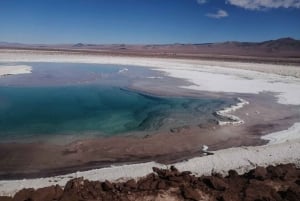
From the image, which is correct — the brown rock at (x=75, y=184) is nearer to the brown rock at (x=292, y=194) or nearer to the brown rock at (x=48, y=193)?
the brown rock at (x=48, y=193)

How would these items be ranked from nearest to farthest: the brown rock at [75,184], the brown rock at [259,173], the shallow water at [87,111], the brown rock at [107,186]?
the brown rock at [75,184]
the brown rock at [107,186]
the brown rock at [259,173]
the shallow water at [87,111]

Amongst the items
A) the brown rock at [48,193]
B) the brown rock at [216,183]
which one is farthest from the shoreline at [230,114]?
the brown rock at [48,193]

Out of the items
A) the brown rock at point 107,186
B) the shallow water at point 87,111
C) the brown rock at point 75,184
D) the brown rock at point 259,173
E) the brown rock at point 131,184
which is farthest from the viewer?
the shallow water at point 87,111

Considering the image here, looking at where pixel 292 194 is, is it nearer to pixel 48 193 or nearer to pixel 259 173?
pixel 259 173

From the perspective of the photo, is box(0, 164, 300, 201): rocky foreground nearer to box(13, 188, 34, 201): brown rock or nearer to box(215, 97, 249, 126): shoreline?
box(13, 188, 34, 201): brown rock

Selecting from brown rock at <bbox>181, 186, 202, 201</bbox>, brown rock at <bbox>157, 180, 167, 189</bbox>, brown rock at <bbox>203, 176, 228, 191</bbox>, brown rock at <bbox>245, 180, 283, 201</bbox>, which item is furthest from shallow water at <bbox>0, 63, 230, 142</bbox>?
brown rock at <bbox>245, 180, 283, 201</bbox>

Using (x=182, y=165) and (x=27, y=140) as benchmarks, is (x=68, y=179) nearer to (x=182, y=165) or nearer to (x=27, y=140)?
(x=182, y=165)

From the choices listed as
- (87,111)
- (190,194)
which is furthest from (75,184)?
(87,111)
